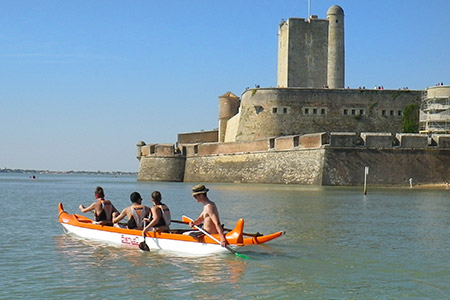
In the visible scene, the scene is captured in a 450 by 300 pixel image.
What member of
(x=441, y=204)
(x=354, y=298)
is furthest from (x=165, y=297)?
(x=441, y=204)

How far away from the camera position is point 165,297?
27.2 feet

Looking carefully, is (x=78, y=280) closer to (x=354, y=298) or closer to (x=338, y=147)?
(x=354, y=298)

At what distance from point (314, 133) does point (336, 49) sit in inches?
485

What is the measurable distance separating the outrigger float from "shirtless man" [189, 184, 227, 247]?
131mm

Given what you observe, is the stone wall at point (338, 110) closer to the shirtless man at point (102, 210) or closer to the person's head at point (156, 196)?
the shirtless man at point (102, 210)

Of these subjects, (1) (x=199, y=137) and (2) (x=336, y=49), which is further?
(1) (x=199, y=137)

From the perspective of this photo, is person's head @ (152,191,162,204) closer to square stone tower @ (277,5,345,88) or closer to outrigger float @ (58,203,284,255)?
outrigger float @ (58,203,284,255)

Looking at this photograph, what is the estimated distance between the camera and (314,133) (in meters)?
38.3

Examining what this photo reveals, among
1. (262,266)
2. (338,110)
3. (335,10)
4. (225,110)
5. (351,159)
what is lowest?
(262,266)

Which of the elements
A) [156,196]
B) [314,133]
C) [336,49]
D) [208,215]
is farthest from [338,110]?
[208,215]

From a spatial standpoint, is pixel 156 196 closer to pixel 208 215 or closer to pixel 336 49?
pixel 208 215

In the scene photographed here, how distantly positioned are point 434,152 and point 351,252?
2301 centimetres

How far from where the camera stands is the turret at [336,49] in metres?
48.4

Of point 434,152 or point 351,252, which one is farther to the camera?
point 434,152
